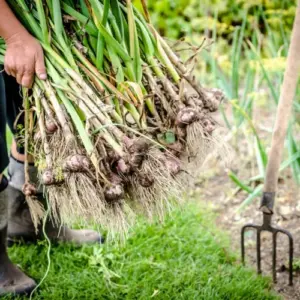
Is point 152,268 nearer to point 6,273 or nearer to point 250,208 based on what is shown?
point 6,273

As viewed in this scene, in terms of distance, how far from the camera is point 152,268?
2191 mm

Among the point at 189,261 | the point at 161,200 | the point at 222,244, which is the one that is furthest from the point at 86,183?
the point at 222,244

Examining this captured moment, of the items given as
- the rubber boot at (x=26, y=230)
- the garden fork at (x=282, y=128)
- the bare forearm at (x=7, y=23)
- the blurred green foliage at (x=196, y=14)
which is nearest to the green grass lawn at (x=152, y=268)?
the rubber boot at (x=26, y=230)

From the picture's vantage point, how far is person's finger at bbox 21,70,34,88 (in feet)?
5.29

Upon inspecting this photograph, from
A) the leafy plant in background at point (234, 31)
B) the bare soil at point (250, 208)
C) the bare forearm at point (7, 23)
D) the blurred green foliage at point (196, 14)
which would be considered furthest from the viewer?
the blurred green foliage at point (196, 14)

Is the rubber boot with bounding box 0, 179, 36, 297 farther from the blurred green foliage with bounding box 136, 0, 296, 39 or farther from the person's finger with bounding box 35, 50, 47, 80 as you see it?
the blurred green foliage with bounding box 136, 0, 296, 39

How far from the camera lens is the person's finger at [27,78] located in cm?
161

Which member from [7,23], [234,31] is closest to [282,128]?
[7,23]

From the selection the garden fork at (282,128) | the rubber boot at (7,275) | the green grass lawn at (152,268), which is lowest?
the green grass lawn at (152,268)

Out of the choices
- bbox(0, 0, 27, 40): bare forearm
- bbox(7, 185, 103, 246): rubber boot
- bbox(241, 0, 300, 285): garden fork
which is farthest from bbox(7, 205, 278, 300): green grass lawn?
bbox(0, 0, 27, 40): bare forearm

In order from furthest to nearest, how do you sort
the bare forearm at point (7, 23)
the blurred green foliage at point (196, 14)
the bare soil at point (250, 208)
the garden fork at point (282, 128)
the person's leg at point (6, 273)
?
the blurred green foliage at point (196, 14) < the bare soil at point (250, 208) < the person's leg at point (6, 273) < the garden fork at point (282, 128) < the bare forearm at point (7, 23)

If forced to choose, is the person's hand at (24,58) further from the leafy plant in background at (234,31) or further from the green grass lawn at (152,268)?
the leafy plant in background at (234,31)

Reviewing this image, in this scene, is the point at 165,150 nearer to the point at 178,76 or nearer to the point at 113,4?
the point at 178,76

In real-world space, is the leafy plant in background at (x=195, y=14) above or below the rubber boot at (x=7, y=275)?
above
